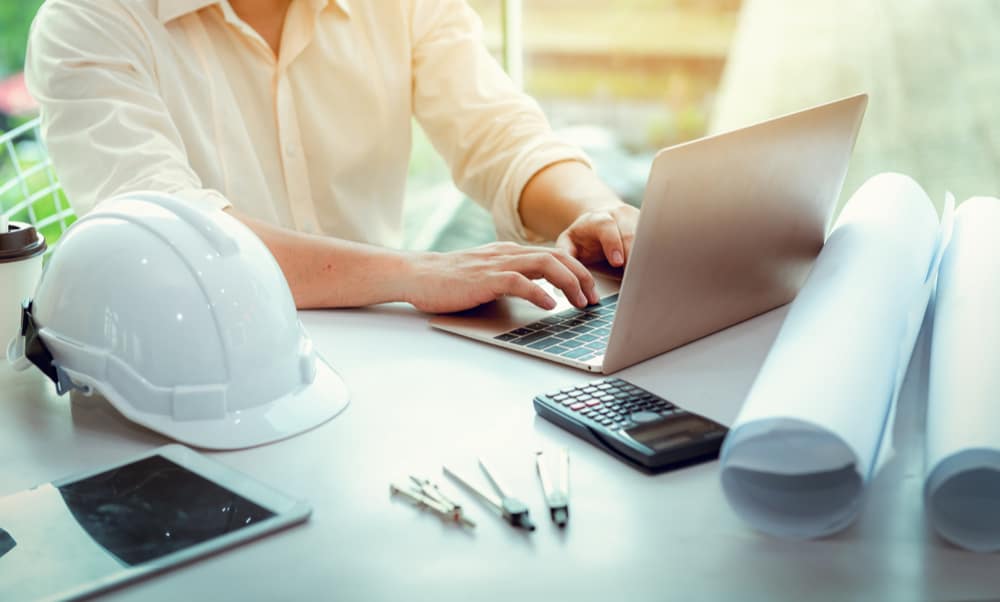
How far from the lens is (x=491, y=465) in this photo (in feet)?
2.68

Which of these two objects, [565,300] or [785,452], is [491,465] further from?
[565,300]

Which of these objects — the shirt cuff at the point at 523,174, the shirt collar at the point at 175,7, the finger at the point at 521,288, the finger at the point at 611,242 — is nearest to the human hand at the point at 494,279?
the finger at the point at 521,288

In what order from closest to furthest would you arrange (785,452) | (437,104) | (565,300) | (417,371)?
(785,452) → (417,371) → (565,300) → (437,104)

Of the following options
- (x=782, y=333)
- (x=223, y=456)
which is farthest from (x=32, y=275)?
(x=782, y=333)

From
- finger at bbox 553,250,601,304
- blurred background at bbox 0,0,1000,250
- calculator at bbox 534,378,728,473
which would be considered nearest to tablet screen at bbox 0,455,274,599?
calculator at bbox 534,378,728,473

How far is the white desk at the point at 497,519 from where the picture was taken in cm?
67

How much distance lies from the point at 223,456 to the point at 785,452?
1.48ft

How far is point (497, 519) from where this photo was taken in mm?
750

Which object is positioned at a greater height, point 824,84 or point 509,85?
point 509,85

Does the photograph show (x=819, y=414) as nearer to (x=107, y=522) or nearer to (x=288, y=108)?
(x=107, y=522)

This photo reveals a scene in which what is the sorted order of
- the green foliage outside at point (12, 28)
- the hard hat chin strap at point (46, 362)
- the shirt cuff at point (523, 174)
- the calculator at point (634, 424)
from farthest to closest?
the green foliage outside at point (12, 28), the shirt cuff at point (523, 174), the hard hat chin strap at point (46, 362), the calculator at point (634, 424)

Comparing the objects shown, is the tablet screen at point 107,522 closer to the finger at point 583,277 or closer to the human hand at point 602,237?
the finger at point 583,277

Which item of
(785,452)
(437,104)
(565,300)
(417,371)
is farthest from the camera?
(437,104)

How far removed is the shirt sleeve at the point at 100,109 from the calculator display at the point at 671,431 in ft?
2.23
